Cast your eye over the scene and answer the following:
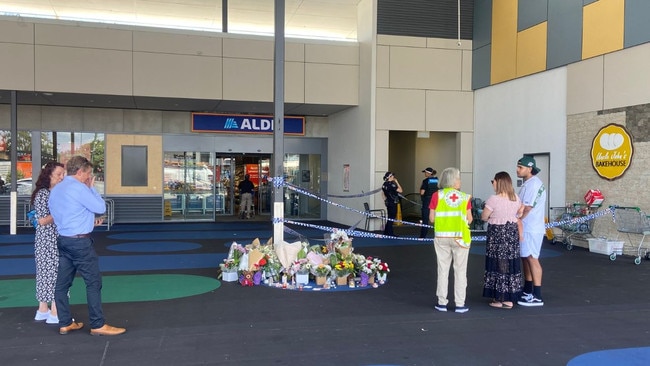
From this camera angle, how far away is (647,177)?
10.1 meters

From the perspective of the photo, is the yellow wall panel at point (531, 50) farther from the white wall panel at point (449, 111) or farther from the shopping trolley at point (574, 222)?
the shopping trolley at point (574, 222)

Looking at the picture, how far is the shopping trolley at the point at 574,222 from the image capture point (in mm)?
10977

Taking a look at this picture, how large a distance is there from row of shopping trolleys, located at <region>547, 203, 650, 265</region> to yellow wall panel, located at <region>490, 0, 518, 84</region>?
12.9 feet

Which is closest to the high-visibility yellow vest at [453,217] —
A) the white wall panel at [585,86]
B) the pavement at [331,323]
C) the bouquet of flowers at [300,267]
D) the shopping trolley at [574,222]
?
the pavement at [331,323]

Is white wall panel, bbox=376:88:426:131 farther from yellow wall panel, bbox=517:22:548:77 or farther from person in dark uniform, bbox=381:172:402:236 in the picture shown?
yellow wall panel, bbox=517:22:548:77

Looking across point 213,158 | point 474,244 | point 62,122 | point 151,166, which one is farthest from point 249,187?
point 474,244

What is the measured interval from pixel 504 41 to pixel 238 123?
27.7 ft

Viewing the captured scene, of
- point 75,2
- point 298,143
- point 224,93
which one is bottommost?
point 298,143

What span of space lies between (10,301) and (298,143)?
40.7 ft

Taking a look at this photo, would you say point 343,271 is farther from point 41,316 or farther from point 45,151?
point 45,151

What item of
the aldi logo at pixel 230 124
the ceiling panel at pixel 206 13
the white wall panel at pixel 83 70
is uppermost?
the ceiling panel at pixel 206 13

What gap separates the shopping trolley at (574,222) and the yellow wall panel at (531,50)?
3439mm

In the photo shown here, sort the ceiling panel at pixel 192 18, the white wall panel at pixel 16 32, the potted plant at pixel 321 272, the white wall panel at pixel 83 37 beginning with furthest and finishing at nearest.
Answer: the ceiling panel at pixel 192 18
the white wall panel at pixel 83 37
the white wall panel at pixel 16 32
the potted plant at pixel 321 272

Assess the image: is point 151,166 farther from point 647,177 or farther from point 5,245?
point 647,177
